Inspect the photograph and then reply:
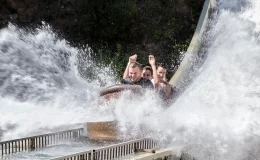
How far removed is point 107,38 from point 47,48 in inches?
70.8

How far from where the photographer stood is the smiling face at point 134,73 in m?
6.63

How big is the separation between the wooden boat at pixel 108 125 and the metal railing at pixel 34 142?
0.24 meters

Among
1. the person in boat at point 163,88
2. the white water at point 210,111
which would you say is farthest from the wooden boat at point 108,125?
the person in boat at point 163,88

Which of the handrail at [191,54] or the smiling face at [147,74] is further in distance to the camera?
the handrail at [191,54]

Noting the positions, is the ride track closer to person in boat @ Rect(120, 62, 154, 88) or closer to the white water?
the white water

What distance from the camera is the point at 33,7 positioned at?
42.8ft

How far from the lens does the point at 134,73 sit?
6.64 metres

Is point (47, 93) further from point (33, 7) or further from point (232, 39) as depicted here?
point (232, 39)

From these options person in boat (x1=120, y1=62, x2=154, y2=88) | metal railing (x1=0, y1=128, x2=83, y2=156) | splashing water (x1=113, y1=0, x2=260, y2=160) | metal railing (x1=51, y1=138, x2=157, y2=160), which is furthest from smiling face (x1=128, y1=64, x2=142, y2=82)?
metal railing (x1=51, y1=138, x2=157, y2=160)

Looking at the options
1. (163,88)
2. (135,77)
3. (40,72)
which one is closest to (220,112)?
(163,88)

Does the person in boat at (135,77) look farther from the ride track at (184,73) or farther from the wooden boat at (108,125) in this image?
the ride track at (184,73)

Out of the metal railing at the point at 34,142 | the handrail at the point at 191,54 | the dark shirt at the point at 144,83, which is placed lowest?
the metal railing at the point at 34,142

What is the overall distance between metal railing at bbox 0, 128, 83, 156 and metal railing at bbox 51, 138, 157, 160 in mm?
979

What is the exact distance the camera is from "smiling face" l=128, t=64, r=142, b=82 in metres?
6.63
